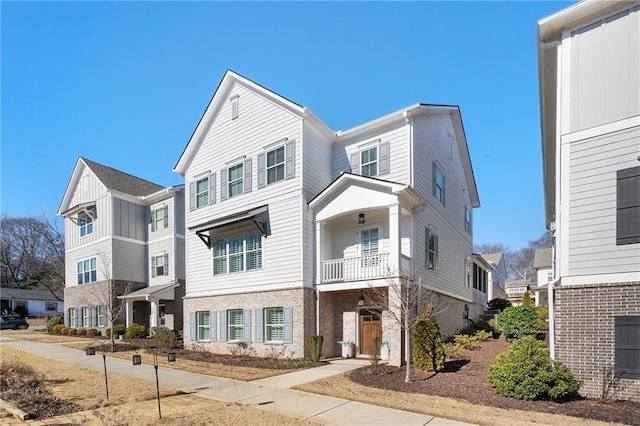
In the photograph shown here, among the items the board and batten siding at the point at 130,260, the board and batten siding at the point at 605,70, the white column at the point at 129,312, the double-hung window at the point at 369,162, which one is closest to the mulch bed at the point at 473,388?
the board and batten siding at the point at 605,70

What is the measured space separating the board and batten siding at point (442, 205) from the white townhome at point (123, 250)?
54.1 ft

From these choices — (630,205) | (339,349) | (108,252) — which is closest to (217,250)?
(339,349)

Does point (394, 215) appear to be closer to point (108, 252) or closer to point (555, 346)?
point (555, 346)

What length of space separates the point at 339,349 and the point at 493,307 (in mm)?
20123

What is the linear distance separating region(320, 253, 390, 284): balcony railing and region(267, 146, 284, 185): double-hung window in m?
4.00

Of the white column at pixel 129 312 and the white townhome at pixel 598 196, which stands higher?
the white townhome at pixel 598 196

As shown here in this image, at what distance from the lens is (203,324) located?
19.7m

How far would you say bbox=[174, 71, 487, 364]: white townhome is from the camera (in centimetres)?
1552

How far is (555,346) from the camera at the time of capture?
9.82 m

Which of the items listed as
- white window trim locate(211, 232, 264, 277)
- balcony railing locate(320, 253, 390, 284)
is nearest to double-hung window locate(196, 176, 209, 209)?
white window trim locate(211, 232, 264, 277)

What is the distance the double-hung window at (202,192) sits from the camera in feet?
66.6

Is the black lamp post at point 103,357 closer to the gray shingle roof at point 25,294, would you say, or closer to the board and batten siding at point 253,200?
the board and batten siding at point 253,200

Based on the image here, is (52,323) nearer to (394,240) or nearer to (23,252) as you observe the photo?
(394,240)

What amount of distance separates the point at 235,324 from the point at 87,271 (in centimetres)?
1781
